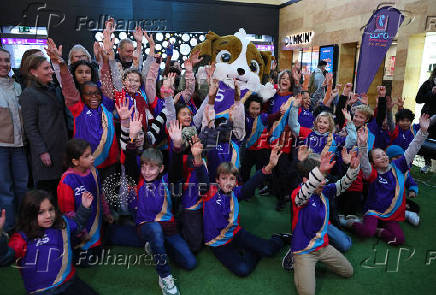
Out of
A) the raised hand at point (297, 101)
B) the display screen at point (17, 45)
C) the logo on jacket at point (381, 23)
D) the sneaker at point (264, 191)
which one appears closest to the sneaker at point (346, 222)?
the sneaker at point (264, 191)

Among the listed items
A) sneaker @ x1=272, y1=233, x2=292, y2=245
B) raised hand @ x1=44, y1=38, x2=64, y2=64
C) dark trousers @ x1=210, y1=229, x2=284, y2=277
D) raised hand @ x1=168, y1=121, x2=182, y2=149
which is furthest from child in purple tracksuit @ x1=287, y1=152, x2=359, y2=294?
raised hand @ x1=44, y1=38, x2=64, y2=64

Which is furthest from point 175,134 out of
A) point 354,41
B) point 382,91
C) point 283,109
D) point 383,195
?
point 354,41

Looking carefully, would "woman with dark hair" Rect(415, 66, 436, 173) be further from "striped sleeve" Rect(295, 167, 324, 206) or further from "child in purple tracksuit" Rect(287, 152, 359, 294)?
"striped sleeve" Rect(295, 167, 324, 206)

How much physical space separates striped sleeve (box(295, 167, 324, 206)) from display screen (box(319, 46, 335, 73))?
6.04 meters

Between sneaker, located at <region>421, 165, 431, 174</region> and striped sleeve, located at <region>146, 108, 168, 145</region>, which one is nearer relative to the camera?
striped sleeve, located at <region>146, 108, 168, 145</region>

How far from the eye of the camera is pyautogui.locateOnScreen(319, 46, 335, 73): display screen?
287 inches

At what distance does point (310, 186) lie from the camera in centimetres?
185

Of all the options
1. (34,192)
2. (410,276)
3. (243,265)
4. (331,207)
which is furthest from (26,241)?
(410,276)

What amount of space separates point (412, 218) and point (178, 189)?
2040mm

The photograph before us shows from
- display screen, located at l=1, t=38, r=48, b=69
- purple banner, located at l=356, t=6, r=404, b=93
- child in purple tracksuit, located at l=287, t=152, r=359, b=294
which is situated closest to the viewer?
child in purple tracksuit, located at l=287, t=152, r=359, b=294

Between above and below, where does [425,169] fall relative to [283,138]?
below

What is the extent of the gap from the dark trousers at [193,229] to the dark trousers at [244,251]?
0.12 m

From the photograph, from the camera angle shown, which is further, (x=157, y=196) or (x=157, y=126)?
(x=157, y=126)

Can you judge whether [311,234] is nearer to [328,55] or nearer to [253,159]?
[253,159]
